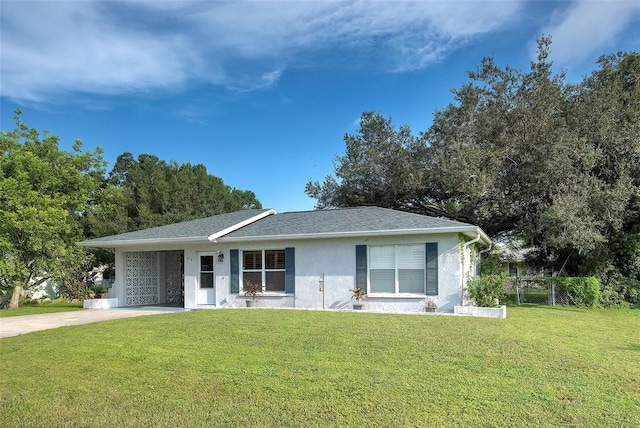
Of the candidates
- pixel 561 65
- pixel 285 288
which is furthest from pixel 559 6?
pixel 285 288

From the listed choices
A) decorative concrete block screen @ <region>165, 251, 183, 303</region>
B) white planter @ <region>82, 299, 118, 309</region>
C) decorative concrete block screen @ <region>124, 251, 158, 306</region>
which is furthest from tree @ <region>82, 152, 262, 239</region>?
white planter @ <region>82, 299, 118, 309</region>

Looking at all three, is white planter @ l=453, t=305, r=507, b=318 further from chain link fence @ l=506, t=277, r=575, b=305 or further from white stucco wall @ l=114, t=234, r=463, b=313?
chain link fence @ l=506, t=277, r=575, b=305

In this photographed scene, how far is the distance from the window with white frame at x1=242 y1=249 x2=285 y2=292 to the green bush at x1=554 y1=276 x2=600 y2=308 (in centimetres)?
1024

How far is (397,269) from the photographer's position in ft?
43.8

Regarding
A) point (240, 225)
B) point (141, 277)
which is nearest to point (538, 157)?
point (240, 225)

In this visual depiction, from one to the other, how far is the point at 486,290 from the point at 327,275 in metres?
4.74

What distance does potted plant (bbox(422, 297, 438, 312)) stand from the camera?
12664 mm

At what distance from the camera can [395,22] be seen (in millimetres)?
12258

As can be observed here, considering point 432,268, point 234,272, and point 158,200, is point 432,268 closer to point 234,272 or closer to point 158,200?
point 234,272

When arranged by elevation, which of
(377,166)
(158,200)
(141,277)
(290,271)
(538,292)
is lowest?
(538,292)

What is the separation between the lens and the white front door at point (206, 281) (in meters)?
15.6

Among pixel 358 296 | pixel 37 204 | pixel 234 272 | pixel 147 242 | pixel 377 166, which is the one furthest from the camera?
pixel 377 166

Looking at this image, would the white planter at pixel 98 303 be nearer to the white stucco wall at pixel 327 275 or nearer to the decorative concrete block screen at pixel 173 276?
the white stucco wall at pixel 327 275

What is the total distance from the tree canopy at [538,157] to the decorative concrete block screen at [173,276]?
10.0 meters
